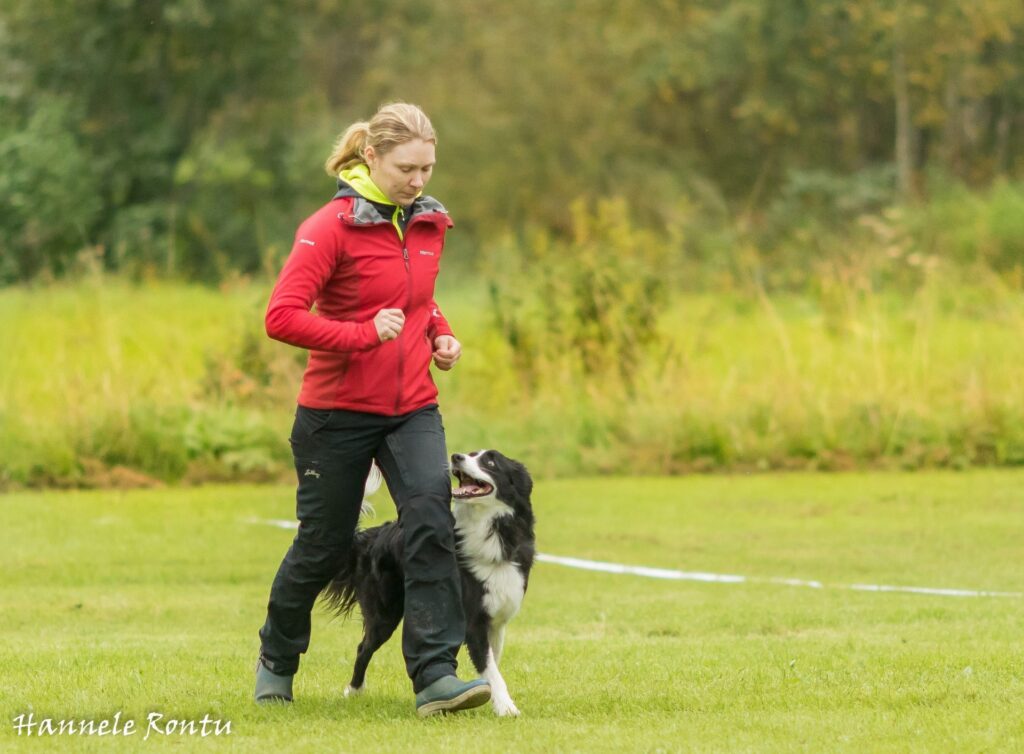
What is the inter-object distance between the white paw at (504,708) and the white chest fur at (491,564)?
11.8 inches

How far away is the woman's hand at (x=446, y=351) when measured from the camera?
19.6 ft

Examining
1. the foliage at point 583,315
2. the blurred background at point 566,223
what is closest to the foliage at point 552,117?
the blurred background at point 566,223

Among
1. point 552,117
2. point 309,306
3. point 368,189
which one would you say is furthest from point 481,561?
point 552,117

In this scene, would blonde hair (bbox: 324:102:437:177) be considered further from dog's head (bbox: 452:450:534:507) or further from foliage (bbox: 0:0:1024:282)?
foliage (bbox: 0:0:1024:282)

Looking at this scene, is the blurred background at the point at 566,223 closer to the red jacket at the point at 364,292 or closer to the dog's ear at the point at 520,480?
the dog's ear at the point at 520,480

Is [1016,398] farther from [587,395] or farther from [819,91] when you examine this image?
[819,91]

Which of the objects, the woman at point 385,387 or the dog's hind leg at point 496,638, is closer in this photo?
the woman at point 385,387

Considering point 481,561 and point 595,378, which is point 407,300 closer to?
point 481,561

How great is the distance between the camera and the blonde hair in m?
5.77

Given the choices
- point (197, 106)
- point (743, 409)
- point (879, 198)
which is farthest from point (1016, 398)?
point (197, 106)

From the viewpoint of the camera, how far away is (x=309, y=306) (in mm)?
5656

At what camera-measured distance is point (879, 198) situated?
33812 mm

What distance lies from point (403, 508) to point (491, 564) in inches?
17.0

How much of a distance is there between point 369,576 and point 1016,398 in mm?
10902
